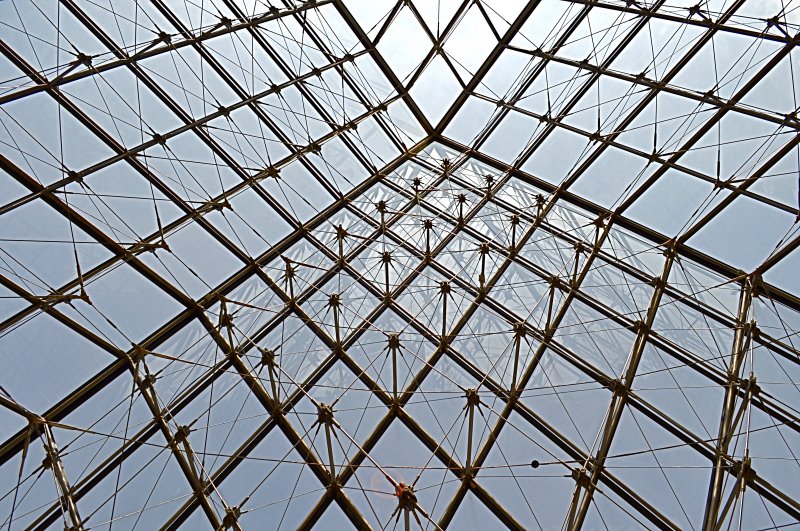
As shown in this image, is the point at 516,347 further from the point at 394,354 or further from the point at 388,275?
the point at 388,275

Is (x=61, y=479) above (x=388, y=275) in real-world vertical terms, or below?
below

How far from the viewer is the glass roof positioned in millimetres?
13805

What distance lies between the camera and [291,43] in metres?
22.4

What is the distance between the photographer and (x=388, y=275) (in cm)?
2044

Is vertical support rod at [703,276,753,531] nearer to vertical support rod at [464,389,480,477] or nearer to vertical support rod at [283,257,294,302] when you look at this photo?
vertical support rod at [464,389,480,477]

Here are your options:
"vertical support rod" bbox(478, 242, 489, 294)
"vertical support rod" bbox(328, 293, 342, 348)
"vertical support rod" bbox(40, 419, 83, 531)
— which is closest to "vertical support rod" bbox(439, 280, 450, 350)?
"vertical support rod" bbox(478, 242, 489, 294)

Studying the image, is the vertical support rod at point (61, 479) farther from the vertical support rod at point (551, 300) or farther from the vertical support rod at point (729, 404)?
the vertical support rod at point (551, 300)

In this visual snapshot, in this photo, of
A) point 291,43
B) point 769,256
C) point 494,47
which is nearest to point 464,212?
point 494,47

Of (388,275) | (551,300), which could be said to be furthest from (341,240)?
(551,300)

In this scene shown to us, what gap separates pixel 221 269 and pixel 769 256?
51.6 ft

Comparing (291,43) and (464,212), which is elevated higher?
(291,43)

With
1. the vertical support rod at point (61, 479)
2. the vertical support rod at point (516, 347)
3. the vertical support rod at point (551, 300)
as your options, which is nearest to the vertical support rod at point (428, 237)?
the vertical support rod at point (551, 300)

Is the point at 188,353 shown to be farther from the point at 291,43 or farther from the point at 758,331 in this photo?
the point at 758,331

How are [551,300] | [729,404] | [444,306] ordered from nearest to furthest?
[729,404] → [551,300] → [444,306]
